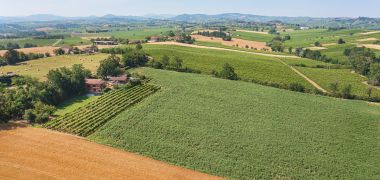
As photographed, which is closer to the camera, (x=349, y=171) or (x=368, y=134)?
(x=349, y=171)

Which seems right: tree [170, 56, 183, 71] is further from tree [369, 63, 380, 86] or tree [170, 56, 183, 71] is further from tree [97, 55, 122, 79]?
tree [369, 63, 380, 86]

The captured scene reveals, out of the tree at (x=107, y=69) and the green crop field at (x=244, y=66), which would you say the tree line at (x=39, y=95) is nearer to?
the tree at (x=107, y=69)

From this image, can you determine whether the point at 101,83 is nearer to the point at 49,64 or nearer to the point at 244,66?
the point at 49,64

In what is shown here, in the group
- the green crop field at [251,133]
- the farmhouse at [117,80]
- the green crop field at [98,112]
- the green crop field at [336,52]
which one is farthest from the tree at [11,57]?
the green crop field at [336,52]

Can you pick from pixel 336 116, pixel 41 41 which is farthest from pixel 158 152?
pixel 41 41

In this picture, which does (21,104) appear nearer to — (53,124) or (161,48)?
(53,124)

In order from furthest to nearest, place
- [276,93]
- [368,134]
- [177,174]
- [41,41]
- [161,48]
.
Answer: [41,41] → [161,48] → [276,93] → [368,134] → [177,174]

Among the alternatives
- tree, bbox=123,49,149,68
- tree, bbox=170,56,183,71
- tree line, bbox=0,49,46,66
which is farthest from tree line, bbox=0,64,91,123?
tree line, bbox=0,49,46,66
